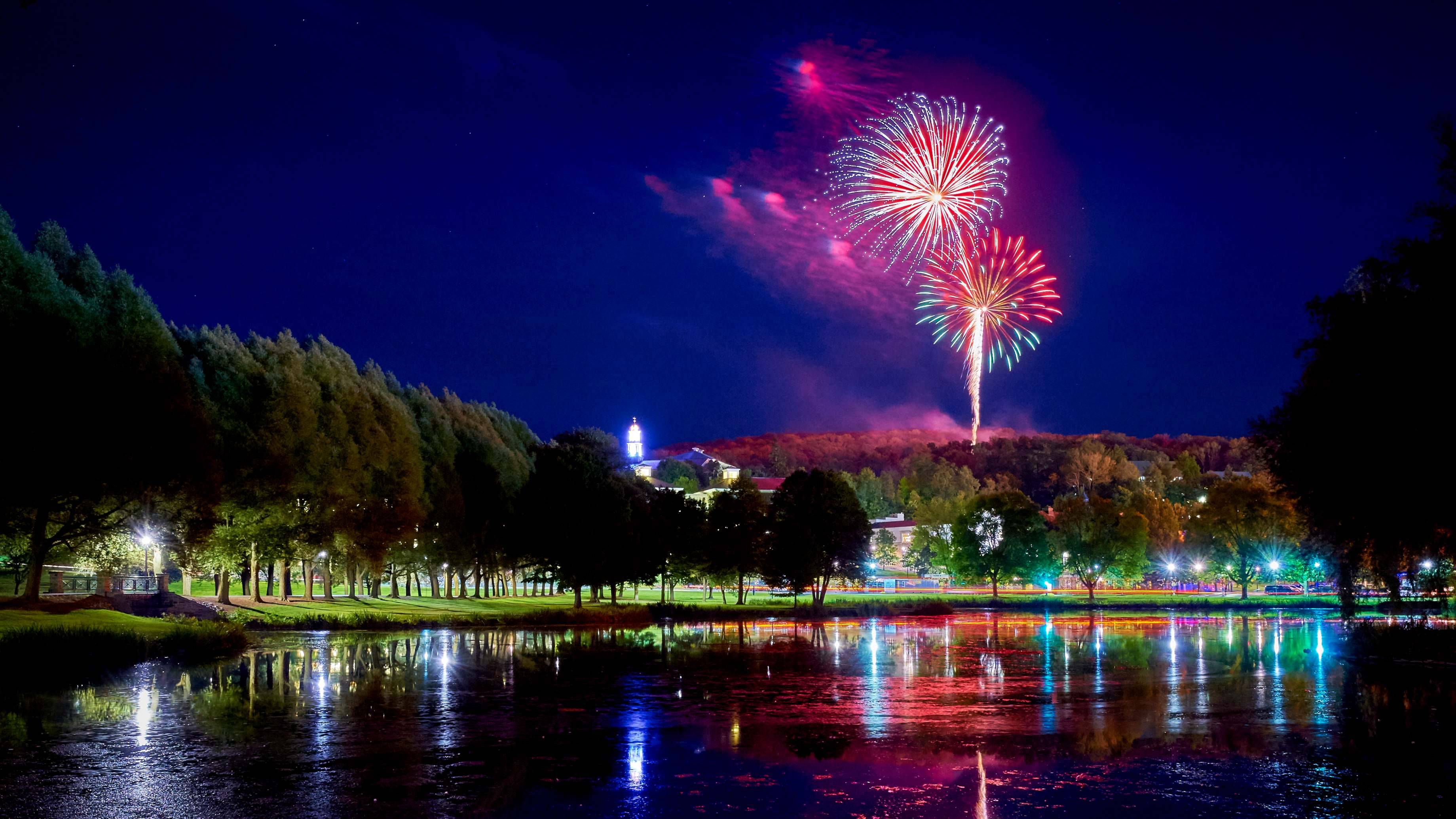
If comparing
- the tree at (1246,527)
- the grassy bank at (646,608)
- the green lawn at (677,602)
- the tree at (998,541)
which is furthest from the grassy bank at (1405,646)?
the tree at (1246,527)

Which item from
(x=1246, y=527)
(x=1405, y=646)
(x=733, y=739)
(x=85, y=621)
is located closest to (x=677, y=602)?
(x=85, y=621)

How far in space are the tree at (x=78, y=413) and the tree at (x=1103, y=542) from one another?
85195 mm

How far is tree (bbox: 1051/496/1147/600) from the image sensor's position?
11512cm

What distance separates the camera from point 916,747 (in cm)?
2045

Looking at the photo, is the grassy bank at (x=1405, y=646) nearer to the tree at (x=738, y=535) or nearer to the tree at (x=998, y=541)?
the tree at (x=738, y=535)

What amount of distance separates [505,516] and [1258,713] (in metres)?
76.0

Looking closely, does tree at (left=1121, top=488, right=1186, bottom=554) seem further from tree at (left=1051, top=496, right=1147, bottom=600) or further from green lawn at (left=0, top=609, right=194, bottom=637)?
green lawn at (left=0, top=609, right=194, bottom=637)

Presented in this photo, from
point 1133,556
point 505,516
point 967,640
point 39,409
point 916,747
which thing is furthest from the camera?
point 1133,556

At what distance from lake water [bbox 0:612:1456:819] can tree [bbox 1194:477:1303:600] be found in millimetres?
76950

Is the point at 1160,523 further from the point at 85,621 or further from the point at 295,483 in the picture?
the point at 85,621

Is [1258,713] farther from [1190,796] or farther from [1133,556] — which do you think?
[1133,556]

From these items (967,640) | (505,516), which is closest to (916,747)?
(967,640)

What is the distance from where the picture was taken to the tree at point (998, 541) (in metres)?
115

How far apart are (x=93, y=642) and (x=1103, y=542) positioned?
97.3m
